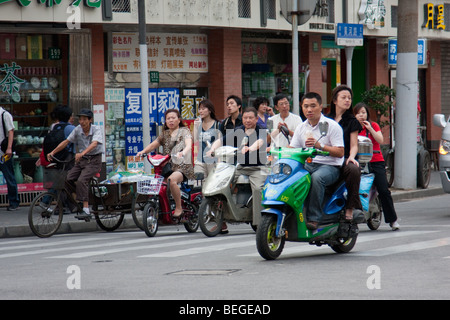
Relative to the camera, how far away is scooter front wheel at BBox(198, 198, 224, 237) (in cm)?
1264

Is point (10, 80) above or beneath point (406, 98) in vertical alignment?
above

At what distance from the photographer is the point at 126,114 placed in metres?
20.2

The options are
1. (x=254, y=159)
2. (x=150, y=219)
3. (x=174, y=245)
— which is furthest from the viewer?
(x=150, y=219)

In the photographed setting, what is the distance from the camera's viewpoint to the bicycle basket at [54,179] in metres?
13.9

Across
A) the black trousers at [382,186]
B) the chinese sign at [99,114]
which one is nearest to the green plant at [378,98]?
the chinese sign at [99,114]

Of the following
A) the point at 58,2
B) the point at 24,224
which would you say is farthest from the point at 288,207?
the point at 58,2

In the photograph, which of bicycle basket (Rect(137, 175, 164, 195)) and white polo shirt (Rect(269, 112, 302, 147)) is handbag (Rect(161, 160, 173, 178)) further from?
white polo shirt (Rect(269, 112, 302, 147))

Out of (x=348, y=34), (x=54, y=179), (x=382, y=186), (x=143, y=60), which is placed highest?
(x=348, y=34)

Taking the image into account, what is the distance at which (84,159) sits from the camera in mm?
14336

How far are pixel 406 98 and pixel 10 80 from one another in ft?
27.1

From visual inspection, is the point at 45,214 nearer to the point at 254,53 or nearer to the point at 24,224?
the point at 24,224

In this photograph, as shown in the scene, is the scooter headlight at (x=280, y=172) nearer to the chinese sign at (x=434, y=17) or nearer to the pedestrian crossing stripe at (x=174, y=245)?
the pedestrian crossing stripe at (x=174, y=245)

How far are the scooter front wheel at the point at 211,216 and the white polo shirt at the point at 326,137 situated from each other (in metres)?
3.09

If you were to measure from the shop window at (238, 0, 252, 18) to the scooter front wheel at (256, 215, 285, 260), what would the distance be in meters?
12.2
